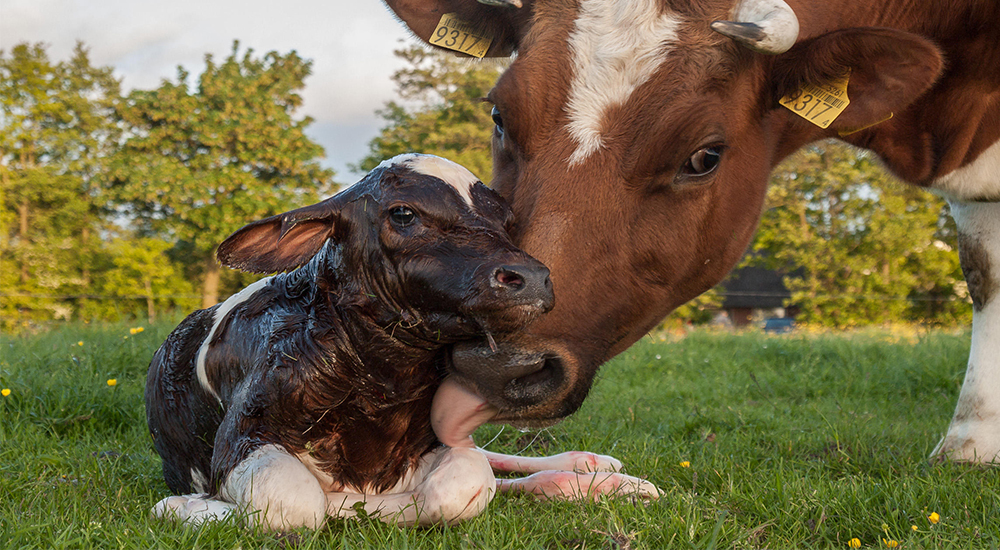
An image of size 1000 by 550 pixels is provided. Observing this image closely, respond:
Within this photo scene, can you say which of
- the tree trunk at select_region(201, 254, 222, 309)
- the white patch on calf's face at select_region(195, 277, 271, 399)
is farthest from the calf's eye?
the tree trunk at select_region(201, 254, 222, 309)

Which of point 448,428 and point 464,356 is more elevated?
point 464,356

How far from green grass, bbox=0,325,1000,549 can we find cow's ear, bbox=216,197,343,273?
756 mm

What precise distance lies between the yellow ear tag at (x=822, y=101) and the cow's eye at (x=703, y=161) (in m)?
0.45

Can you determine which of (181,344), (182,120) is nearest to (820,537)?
(181,344)

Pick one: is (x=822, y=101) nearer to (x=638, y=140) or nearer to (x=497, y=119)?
(x=638, y=140)

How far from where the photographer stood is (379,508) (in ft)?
7.79

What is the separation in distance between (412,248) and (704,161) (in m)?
1.18

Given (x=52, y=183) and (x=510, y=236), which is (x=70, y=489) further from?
(x=52, y=183)

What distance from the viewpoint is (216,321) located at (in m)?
2.82

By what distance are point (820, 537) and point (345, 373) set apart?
5.12 feet

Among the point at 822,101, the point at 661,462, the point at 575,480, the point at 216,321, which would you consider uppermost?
the point at 216,321

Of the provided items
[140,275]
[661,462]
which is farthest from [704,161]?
[140,275]

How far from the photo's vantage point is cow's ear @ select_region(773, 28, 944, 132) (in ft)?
9.56

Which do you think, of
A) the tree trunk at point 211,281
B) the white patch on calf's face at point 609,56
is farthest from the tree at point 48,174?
the white patch on calf's face at point 609,56
